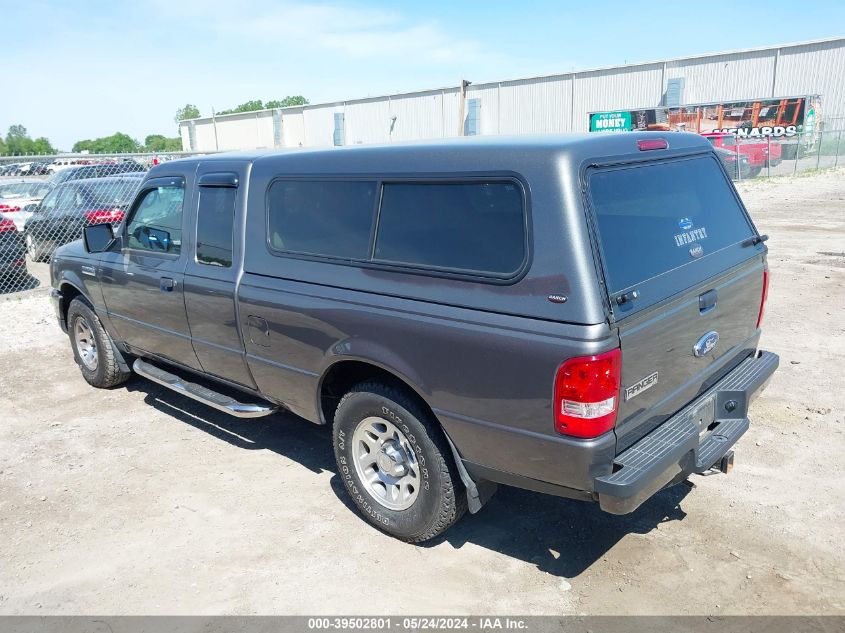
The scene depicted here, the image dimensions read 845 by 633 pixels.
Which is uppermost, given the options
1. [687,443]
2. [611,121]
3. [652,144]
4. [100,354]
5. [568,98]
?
[568,98]

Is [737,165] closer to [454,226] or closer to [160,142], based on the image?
[454,226]

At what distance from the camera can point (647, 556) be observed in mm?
3588

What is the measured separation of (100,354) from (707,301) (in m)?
5.03

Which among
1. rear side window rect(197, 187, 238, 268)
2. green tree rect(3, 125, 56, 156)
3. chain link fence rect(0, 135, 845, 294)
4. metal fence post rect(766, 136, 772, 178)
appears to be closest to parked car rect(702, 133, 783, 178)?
metal fence post rect(766, 136, 772, 178)

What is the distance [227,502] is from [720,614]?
285 centimetres

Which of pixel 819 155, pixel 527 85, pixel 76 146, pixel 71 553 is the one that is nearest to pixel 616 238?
pixel 71 553

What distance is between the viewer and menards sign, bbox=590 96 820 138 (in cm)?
3097

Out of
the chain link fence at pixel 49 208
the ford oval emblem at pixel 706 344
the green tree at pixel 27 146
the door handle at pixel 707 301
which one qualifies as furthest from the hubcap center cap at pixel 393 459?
the green tree at pixel 27 146

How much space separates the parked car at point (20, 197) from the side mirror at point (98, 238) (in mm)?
10321

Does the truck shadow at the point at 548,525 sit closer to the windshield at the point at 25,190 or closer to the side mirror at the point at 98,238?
the side mirror at the point at 98,238

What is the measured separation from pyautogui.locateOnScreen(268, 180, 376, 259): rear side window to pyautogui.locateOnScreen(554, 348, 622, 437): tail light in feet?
4.41

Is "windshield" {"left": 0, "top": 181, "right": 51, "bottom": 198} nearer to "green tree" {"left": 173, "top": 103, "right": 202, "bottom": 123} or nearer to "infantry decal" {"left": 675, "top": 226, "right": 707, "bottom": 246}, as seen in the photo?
"infantry decal" {"left": 675, "top": 226, "right": 707, "bottom": 246}

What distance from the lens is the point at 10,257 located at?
10.3m

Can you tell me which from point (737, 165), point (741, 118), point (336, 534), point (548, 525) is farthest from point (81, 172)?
point (741, 118)
